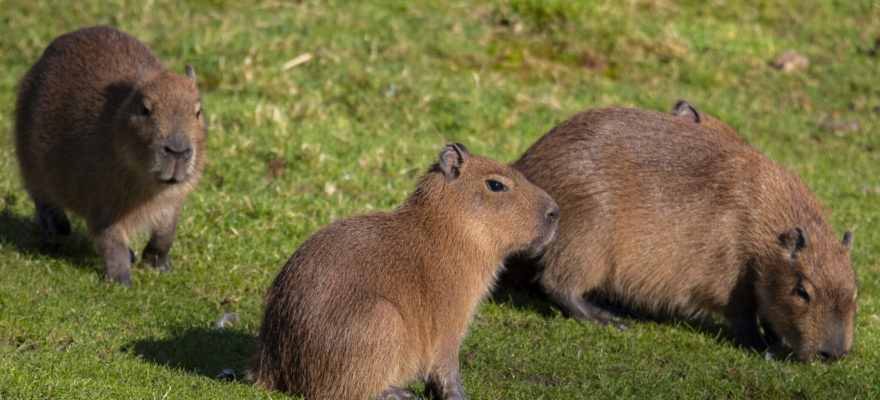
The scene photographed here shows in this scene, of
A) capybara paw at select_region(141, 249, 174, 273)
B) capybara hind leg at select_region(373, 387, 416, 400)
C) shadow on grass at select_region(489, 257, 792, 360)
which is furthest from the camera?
capybara paw at select_region(141, 249, 174, 273)

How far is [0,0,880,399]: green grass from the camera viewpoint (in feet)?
16.5

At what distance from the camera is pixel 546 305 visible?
6.20 meters

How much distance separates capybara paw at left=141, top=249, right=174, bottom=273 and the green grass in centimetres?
9

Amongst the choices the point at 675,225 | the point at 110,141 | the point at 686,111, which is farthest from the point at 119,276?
the point at 686,111

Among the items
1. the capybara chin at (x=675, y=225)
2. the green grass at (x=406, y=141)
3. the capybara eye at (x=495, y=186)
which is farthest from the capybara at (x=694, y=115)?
the capybara eye at (x=495, y=186)

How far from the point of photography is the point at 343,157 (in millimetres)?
7746

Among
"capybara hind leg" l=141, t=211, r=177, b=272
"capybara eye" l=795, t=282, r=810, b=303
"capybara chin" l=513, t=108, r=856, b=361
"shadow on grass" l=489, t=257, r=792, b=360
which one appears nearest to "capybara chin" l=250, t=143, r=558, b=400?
"capybara chin" l=513, t=108, r=856, b=361

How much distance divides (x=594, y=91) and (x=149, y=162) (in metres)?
→ 5.30

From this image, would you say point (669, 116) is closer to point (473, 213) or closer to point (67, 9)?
point (473, 213)

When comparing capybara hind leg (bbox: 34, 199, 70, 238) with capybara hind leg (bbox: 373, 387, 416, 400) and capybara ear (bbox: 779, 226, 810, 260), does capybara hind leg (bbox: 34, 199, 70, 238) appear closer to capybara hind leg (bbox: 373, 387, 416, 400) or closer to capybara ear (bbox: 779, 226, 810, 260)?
capybara hind leg (bbox: 373, 387, 416, 400)

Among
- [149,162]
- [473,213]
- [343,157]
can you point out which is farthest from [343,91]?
[473,213]

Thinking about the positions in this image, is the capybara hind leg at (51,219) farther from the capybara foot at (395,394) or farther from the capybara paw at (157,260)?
the capybara foot at (395,394)

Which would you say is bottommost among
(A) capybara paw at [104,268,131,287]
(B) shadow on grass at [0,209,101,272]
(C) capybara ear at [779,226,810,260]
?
(B) shadow on grass at [0,209,101,272]

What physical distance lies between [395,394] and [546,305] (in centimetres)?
218
